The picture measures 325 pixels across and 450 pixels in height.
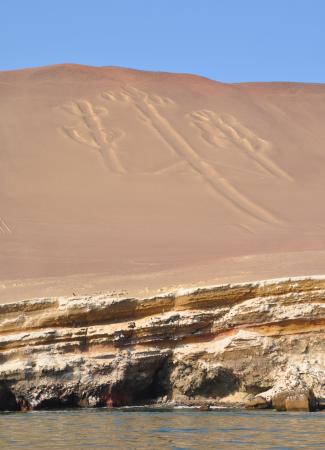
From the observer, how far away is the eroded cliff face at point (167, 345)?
18.3m

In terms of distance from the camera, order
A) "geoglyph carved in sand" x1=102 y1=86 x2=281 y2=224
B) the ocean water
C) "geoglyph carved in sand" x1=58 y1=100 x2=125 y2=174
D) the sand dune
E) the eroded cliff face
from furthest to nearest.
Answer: "geoglyph carved in sand" x1=58 y1=100 x2=125 y2=174 < "geoglyph carved in sand" x1=102 y1=86 x2=281 y2=224 < the sand dune < the eroded cliff face < the ocean water

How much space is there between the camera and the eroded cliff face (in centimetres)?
1827

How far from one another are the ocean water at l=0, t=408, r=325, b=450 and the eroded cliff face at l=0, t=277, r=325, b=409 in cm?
92

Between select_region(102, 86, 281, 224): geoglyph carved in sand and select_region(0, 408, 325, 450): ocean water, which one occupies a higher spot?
select_region(102, 86, 281, 224): geoglyph carved in sand

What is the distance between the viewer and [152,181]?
52.0m

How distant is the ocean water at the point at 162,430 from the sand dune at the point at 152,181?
1054cm

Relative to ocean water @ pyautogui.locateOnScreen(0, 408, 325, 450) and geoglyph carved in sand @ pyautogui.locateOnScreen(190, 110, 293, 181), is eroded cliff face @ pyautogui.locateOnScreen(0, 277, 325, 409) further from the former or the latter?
geoglyph carved in sand @ pyautogui.locateOnScreen(190, 110, 293, 181)

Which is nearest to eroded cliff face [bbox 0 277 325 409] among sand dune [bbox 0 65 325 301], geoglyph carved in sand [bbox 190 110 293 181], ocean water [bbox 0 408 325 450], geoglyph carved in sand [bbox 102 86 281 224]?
ocean water [bbox 0 408 325 450]

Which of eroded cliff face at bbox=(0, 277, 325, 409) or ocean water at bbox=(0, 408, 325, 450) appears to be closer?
ocean water at bbox=(0, 408, 325, 450)

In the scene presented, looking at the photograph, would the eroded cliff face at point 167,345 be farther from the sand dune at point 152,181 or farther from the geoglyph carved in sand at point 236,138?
the geoglyph carved in sand at point 236,138

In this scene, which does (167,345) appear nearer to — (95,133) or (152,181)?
(152,181)

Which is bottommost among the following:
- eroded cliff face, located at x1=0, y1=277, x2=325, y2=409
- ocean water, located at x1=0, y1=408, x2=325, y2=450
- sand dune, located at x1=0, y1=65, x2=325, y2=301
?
ocean water, located at x1=0, y1=408, x2=325, y2=450

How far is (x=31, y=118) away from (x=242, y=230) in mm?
21951

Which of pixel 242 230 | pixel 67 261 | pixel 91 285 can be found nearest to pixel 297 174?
pixel 242 230
